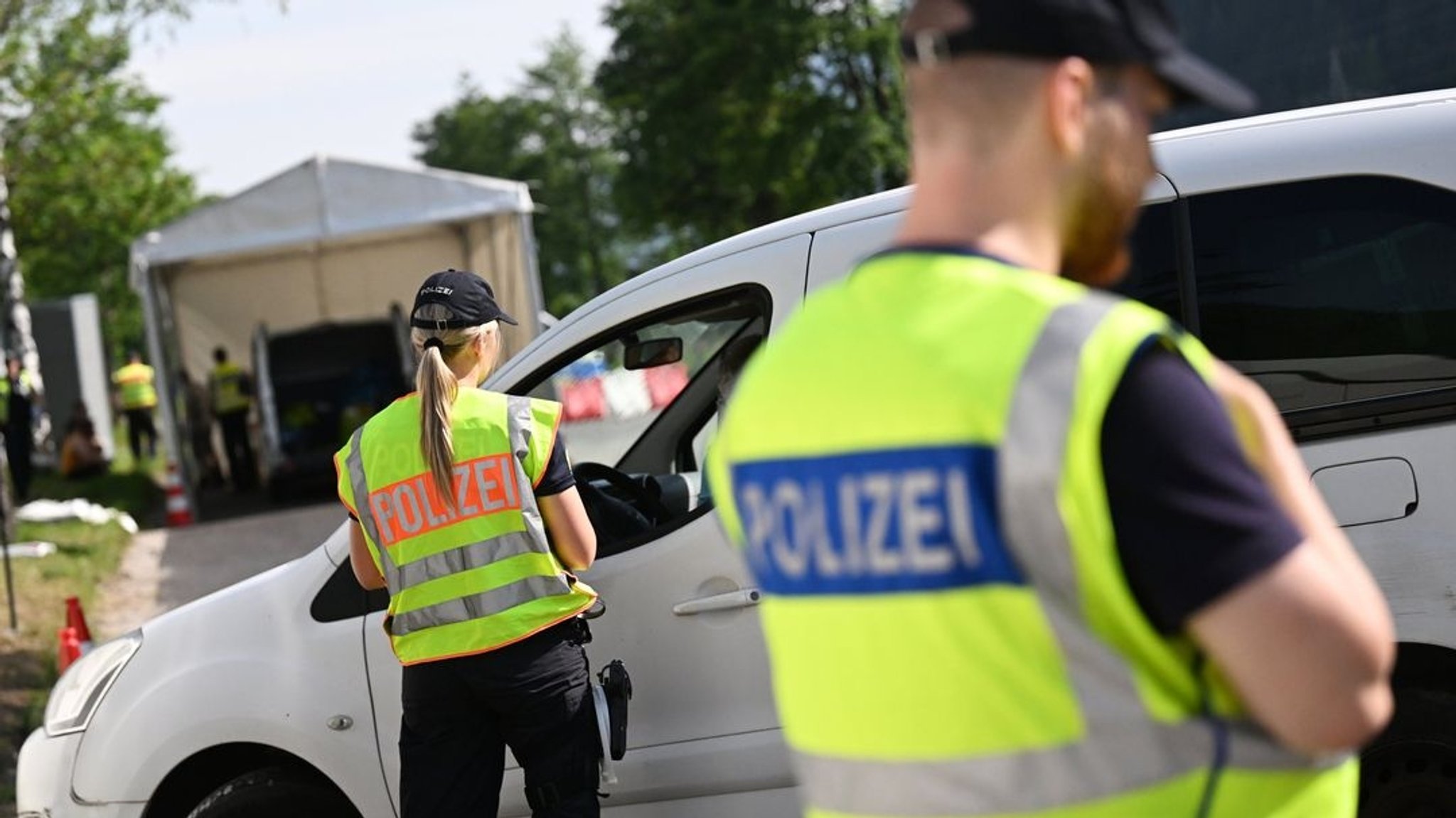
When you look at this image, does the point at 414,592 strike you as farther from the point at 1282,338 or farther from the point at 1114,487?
the point at 1114,487

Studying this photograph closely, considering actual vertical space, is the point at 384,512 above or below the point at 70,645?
above

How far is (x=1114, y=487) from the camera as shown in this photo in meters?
1.50

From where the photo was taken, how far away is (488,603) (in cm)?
393

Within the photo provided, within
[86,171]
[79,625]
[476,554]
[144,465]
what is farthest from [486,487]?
[86,171]

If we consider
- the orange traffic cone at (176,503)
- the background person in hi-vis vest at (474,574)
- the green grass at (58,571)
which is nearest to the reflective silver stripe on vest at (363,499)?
the background person in hi-vis vest at (474,574)

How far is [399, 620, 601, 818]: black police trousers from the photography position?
12.9 ft

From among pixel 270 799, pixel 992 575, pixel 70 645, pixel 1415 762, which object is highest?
pixel 992 575

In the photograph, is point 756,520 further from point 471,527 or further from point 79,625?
point 79,625

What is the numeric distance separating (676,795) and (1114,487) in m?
3.06

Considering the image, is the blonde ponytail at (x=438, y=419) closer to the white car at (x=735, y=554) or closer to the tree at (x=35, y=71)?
the white car at (x=735, y=554)

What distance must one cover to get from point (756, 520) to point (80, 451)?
22900 mm

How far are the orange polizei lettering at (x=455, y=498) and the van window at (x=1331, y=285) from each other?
1547 mm

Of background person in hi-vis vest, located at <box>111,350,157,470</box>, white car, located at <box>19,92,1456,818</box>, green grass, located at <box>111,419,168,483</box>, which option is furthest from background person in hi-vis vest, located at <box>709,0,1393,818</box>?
background person in hi-vis vest, located at <box>111,350,157,470</box>

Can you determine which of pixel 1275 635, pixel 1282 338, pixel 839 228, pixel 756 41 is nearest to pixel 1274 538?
pixel 1275 635
